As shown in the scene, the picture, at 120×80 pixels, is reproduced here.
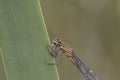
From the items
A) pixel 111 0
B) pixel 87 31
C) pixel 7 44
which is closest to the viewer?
pixel 7 44

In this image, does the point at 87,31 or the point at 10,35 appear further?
the point at 87,31

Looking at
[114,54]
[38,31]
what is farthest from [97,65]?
[38,31]

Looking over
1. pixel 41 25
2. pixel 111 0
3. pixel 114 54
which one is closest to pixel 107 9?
pixel 111 0

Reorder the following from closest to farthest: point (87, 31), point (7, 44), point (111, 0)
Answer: point (7, 44) < point (111, 0) < point (87, 31)

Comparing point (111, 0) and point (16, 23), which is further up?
point (111, 0)

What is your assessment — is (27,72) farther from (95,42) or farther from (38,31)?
(95,42)

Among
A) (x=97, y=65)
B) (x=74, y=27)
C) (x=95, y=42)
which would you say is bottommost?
(x=97, y=65)
